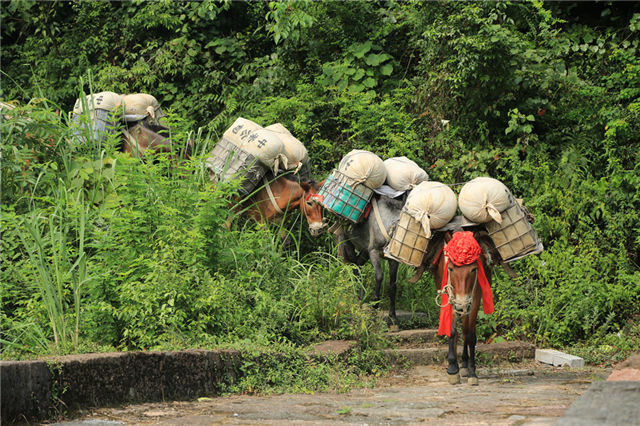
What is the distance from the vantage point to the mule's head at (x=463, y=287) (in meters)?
5.47

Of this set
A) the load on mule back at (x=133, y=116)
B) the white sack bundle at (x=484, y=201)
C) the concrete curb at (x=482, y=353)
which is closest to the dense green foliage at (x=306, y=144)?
the concrete curb at (x=482, y=353)

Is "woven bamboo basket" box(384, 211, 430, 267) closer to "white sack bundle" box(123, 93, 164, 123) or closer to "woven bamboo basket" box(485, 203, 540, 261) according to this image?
"woven bamboo basket" box(485, 203, 540, 261)

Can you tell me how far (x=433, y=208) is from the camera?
19.7ft

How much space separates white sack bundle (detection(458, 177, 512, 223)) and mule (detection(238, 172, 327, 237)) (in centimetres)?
261

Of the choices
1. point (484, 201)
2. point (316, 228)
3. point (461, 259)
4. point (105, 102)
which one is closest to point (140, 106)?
point (105, 102)

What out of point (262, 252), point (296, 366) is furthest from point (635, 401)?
point (262, 252)

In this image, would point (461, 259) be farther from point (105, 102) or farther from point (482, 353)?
point (105, 102)

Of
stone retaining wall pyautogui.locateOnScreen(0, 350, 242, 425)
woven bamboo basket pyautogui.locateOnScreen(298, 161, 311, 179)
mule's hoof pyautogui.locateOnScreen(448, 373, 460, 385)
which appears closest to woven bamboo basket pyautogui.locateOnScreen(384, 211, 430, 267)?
mule's hoof pyautogui.locateOnScreen(448, 373, 460, 385)

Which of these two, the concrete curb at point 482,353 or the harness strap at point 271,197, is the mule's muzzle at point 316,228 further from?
the concrete curb at point 482,353

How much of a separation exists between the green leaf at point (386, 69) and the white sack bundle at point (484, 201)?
17.3 ft

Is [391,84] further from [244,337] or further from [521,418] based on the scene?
[521,418]

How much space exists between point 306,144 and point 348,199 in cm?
316

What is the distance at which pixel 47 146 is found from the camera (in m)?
6.02

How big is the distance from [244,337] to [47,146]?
9.03 ft
